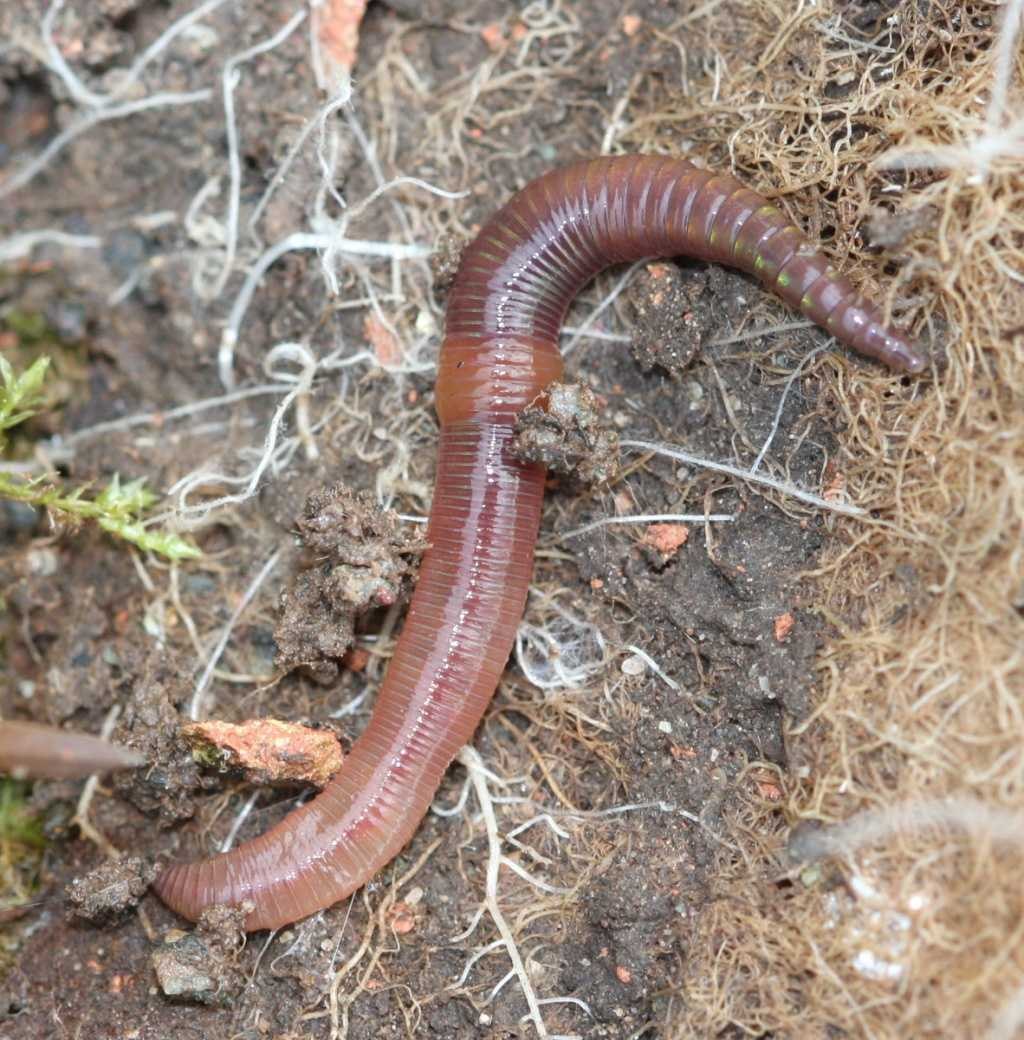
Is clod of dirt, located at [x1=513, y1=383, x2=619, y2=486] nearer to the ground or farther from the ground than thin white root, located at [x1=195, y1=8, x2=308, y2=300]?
nearer to the ground

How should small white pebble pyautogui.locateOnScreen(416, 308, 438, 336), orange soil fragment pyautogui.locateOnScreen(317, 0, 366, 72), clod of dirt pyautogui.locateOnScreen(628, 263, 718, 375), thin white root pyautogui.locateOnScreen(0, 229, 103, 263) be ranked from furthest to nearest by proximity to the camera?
thin white root pyautogui.locateOnScreen(0, 229, 103, 263) → orange soil fragment pyautogui.locateOnScreen(317, 0, 366, 72) → small white pebble pyautogui.locateOnScreen(416, 308, 438, 336) → clod of dirt pyautogui.locateOnScreen(628, 263, 718, 375)

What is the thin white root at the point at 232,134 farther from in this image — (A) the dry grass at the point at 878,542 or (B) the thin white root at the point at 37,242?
(B) the thin white root at the point at 37,242

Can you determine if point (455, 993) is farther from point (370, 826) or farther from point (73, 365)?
point (73, 365)

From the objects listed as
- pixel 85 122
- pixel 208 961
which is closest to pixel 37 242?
pixel 85 122

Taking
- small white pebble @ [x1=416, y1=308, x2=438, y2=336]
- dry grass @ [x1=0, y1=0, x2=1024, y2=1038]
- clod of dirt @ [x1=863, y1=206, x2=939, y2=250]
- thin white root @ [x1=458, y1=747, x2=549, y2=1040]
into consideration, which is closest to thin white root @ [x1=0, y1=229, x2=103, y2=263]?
dry grass @ [x1=0, y1=0, x2=1024, y2=1038]

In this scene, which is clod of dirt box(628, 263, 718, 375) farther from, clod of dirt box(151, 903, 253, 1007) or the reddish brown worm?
clod of dirt box(151, 903, 253, 1007)

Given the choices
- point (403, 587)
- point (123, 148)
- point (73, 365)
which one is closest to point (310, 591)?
point (403, 587)
